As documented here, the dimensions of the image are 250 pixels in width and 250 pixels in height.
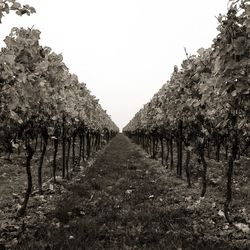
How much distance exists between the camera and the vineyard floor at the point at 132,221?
10.1 m

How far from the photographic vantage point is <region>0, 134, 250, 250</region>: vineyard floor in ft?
33.2

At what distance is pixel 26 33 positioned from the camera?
12.0 metres

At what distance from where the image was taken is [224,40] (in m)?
8.30

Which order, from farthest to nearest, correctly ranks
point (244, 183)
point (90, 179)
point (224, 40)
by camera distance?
point (90, 179), point (244, 183), point (224, 40)

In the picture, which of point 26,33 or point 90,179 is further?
point 90,179

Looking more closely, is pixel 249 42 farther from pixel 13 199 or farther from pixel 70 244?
pixel 13 199

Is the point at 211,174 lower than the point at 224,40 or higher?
lower

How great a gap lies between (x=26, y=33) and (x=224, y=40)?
228 inches

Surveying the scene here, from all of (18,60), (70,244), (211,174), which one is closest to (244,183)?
(211,174)

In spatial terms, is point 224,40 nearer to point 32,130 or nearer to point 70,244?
point 70,244

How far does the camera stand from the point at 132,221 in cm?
1214

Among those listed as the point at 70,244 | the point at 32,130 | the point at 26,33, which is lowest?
the point at 70,244

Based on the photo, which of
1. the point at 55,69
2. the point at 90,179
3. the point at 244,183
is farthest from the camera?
the point at 90,179

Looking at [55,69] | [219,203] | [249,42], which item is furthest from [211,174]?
[249,42]
